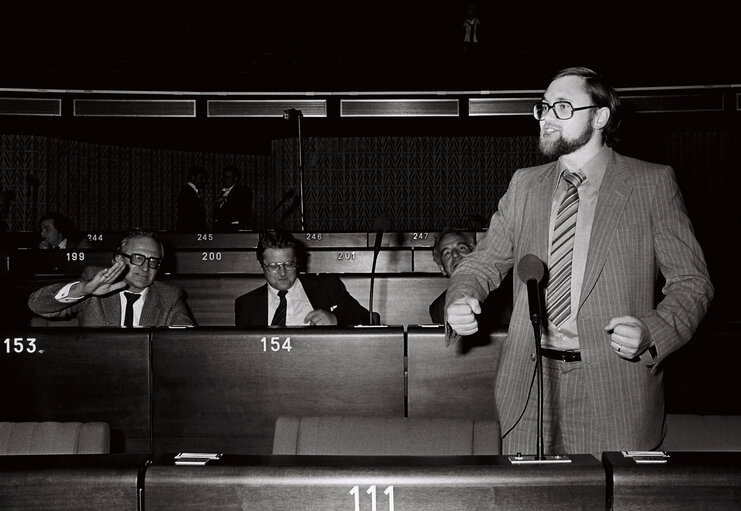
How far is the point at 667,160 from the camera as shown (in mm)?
12812

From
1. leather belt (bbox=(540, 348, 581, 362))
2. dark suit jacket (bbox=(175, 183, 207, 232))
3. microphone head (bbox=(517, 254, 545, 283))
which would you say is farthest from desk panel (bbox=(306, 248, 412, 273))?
dark suit jacket (bbox=(175, 183, 207, 232))

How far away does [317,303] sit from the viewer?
12.7ft

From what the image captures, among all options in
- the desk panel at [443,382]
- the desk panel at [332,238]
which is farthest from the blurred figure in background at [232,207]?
the desk panel at [443,382]

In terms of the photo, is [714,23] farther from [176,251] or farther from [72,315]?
[72,315]

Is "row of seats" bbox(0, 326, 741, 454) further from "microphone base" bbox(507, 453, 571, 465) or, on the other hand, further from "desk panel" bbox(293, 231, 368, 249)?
"desk panel" bbox(293, 231, 368, 249)

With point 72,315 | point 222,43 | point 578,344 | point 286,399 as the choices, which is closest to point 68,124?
point 222,43

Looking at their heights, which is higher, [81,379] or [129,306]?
[129,306]

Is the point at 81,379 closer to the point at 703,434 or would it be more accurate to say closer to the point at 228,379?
the point at 228,379

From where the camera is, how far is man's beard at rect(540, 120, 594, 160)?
1.69 meters

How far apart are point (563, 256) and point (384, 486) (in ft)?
2.78

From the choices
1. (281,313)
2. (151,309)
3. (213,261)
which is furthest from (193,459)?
(213,261)

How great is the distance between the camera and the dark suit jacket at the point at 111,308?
11.3 feet

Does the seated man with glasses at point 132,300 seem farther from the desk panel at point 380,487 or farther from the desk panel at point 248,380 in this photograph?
the desk panel at point 380,487

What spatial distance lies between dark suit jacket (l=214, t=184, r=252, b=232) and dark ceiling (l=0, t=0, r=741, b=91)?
1445 millimetres
